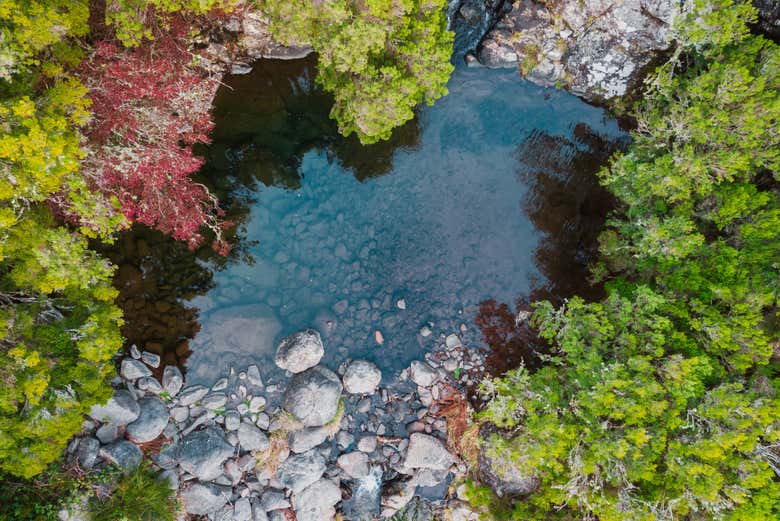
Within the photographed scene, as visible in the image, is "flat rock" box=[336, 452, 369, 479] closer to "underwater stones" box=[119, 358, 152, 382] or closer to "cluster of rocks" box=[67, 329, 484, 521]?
"cluster of rocks" box=[67, 329, 484, 521]

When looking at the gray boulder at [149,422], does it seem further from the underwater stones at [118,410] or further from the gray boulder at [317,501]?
the gray boulder at [317,501]

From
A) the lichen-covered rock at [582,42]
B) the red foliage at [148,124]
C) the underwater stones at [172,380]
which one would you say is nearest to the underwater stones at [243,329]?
the underwater stones at [172,380]

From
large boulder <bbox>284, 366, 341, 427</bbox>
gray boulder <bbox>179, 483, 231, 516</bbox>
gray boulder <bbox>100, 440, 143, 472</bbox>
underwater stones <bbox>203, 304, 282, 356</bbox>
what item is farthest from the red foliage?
gray boulder <bbox>179, 483, 231, 516</bbox>

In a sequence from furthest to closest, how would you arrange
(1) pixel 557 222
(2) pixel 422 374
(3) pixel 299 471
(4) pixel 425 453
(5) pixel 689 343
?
1. (1) pixel 557 222
2. (2) pixel 422 374
3. (4) pixel 425 453
4. (3) pixel 299 471
5. (5) pixel 689 343

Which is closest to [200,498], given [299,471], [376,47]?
[299,471]

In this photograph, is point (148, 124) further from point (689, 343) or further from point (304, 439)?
point (689, 343)

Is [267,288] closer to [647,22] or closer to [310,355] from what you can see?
[310,355]
